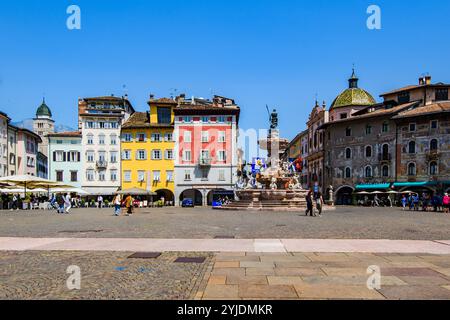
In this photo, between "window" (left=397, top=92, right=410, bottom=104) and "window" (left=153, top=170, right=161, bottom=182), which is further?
"window" (left=153, top=170, right=161, bottom=182)

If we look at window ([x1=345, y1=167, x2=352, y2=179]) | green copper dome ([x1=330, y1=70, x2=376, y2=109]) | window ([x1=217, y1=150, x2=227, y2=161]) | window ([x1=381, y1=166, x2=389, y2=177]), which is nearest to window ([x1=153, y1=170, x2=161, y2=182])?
window ([x1=217, y1=150, x2=227, y2=161])

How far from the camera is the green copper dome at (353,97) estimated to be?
6381 centimetres

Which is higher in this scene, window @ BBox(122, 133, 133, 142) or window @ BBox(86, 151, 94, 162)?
window @ BBox(122, 133, 133, 142)

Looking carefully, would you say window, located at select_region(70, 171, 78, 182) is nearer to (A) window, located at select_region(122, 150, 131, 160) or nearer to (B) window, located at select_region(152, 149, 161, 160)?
(A) window, located at select_region(122, 150, 131, 160)

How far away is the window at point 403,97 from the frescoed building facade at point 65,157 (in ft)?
154

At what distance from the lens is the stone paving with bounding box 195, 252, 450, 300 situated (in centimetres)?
573

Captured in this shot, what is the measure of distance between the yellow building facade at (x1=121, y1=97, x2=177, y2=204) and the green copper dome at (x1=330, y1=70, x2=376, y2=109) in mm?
27948

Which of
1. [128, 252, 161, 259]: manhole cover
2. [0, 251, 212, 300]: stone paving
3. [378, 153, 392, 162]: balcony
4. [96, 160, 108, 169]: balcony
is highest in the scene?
[378, 153, 392, 162]: balcony

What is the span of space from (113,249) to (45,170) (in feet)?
295

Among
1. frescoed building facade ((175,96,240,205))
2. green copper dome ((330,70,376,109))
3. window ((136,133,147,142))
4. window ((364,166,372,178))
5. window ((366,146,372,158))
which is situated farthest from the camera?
green copper dome ((330,70,376,109))

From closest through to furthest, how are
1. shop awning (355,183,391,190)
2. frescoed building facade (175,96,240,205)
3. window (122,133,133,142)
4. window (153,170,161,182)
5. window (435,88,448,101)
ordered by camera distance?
shop awning (355,183,391,190), window (435,88,448,101), frescoed building facade (175,96,240,205), window (153,170,161,182), window (122,133,133,142)

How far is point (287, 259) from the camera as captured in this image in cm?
874

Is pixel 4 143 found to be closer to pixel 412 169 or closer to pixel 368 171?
pixel 368 171

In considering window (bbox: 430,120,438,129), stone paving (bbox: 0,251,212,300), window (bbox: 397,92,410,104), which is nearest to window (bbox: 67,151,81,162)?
window (bbox: 397,92,410,104)
